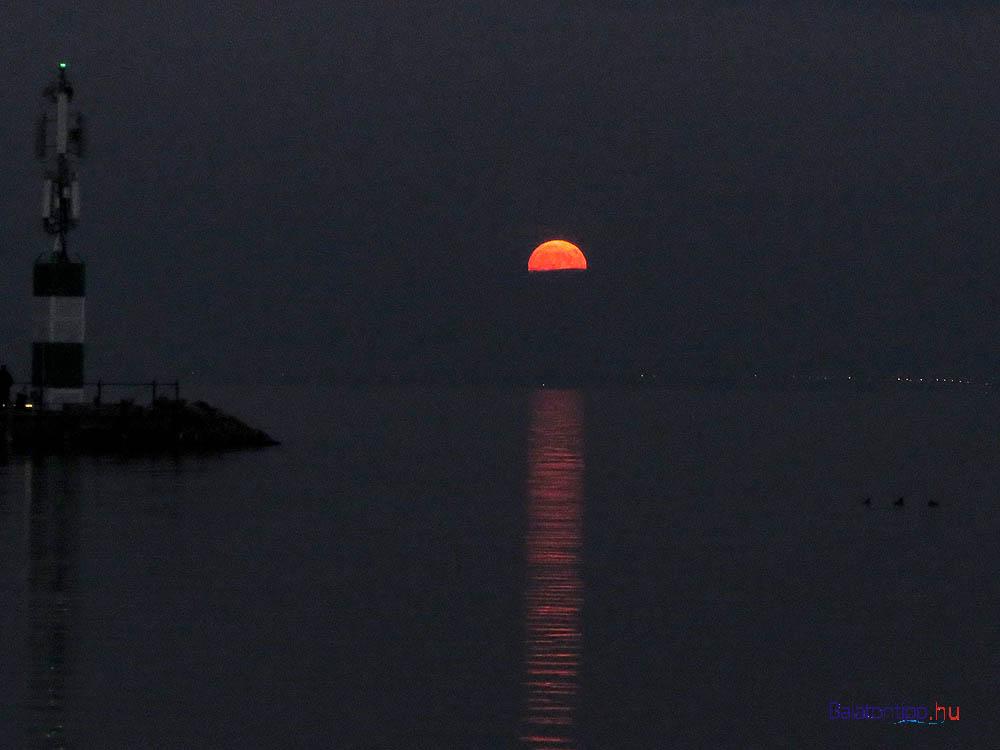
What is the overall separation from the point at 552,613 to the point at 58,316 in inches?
1482

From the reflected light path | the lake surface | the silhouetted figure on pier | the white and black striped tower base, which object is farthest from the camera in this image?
the silhouetted figure on pier

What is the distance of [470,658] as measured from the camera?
2086cm

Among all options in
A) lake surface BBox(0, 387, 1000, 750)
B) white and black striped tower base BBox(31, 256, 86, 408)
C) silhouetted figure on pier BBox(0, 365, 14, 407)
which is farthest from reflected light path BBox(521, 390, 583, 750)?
silhouetted figure on pier BBox(0, 365, 14, 407)

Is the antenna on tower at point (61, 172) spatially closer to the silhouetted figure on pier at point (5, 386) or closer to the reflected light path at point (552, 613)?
the silhouetted figure on pier at point (5, 386)

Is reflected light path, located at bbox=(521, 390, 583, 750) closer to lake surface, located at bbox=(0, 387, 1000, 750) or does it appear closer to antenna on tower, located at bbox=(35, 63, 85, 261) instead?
lake surface, located at bbox=(0, 387, 1000, 750)

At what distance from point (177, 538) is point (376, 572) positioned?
20.7ft

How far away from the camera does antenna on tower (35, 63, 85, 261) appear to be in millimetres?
58250

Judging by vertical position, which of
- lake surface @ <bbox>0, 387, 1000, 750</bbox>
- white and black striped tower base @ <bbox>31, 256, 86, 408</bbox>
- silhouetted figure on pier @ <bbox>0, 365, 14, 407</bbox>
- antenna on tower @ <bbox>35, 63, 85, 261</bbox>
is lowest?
lake surface @ <bbox>0, 387, 1000, 750</bbox>

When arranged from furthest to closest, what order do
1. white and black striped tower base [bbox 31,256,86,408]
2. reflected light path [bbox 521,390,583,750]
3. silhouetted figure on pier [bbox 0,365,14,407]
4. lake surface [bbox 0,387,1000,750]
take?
silhouetted figure on pier [bbox 0,365,14,407]
white and black striped tower base [bbox 31,256,86,408]
lake surface [bbox 0,387,1000,750]
reflected light path [bbox 521,390,583,750]

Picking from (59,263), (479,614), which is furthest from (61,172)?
(479,614)

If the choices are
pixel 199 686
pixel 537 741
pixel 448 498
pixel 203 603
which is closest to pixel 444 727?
pixel 537 741

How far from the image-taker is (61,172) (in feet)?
192

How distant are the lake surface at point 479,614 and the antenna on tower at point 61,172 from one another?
8.78 meters

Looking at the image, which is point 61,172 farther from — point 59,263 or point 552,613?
point 552,613
